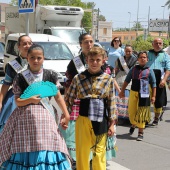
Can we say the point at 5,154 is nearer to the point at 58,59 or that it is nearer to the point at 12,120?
the point at 12,120

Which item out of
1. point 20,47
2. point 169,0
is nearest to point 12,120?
point 20,47

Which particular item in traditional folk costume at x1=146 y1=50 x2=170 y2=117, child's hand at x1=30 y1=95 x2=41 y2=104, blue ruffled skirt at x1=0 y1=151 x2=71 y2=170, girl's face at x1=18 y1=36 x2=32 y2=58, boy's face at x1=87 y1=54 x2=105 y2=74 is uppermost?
girl's face at x1=18 y1=36 x2=32 y2=58

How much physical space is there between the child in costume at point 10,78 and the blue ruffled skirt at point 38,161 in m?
1.17

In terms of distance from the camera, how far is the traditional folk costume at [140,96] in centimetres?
760

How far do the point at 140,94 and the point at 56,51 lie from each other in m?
7.64

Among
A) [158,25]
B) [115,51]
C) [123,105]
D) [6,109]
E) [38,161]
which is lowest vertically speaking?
[123,105]

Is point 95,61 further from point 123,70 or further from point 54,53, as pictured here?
point 54,53

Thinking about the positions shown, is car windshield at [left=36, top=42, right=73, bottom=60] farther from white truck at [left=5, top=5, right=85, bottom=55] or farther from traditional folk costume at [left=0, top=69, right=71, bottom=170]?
traditional folk costume at [left=0, top=69, right=71, bottom=170]

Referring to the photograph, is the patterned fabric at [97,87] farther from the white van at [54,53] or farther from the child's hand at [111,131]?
the white van at [54,53]

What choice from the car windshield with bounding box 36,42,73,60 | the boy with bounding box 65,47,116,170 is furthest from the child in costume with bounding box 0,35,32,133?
the car windshield with bounding box 36,42,73,60

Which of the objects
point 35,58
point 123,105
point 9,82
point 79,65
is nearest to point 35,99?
point 35,58

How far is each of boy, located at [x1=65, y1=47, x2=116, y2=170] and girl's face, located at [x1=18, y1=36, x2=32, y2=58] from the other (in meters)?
0.88

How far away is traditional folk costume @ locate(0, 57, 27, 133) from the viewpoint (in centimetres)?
529

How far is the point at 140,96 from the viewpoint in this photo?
7.62m
